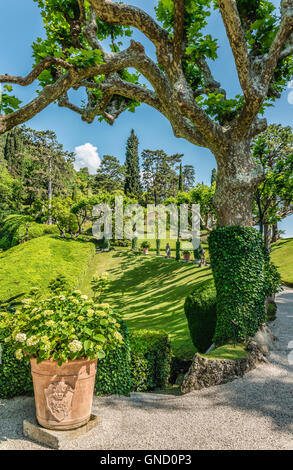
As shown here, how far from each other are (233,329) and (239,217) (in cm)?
217

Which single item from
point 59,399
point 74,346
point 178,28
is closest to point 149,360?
point 59,399

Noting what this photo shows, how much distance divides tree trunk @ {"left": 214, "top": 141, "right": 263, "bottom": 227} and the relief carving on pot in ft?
13.5

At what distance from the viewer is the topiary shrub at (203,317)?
6566 millimetres

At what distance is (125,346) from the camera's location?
4168 millimetres

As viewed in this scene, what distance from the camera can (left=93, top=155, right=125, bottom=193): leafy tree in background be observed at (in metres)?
48.6

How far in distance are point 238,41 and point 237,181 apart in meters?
2.36

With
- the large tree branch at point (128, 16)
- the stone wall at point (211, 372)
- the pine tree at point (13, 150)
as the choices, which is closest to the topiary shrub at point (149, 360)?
the stone wall at point (211, 372)

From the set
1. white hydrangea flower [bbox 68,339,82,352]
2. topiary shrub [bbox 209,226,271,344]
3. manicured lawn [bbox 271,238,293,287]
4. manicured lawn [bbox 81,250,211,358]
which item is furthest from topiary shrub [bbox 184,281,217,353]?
manicured lawn [bbox 271,238,293,287]

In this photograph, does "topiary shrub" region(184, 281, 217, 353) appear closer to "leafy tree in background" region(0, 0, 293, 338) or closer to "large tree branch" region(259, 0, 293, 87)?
"leafy tree in background" region(0, 0, 293, 338)

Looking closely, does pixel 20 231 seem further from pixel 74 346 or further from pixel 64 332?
pixel 74 346

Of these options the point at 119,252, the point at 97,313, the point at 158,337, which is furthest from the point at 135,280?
the point at 97,313

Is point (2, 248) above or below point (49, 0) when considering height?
below

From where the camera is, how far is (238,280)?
5.20m
